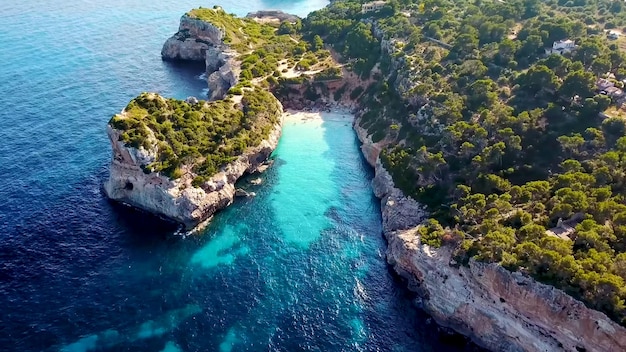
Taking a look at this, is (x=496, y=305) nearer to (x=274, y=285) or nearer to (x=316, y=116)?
(x=274, y=285)

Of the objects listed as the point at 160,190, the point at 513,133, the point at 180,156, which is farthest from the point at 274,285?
the point at 513,133

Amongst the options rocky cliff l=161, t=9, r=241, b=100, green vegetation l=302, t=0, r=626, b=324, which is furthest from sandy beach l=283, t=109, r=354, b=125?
rocky cliff l=161, t=9, r=241, b=100

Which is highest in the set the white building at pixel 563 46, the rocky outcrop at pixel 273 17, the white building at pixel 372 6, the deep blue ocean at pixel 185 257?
the white building at pixel 563 46

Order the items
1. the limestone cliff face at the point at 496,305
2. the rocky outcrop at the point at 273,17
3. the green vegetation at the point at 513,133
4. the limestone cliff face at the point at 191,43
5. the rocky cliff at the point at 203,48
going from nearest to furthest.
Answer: the limestone cliff face at the point at 496,305, the green vegetation at the point at 513,133, the rocky cliff at the point at 203,48, the limestone cliff face at the point at 191,43, the rocky outcrop at the point at 273,17

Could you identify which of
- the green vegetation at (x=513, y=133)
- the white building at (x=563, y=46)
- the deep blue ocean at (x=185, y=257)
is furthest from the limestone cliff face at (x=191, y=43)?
the white building at (x=563, y=46)

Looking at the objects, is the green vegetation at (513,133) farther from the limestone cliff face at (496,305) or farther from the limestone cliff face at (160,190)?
the limestone cliff face at (160,190)

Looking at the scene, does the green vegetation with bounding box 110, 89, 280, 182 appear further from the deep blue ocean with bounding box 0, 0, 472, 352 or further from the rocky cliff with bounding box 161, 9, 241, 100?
the rocky cliff with bounding box 161, 9, 241, 100

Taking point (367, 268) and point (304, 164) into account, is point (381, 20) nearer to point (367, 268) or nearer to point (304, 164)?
point (304, 164)

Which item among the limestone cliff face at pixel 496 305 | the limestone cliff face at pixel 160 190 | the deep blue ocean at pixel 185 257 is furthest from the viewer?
the limestone cliff face at pixel 160 190
